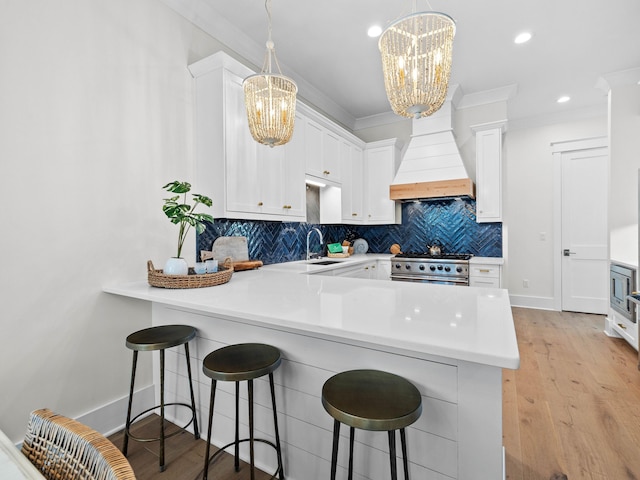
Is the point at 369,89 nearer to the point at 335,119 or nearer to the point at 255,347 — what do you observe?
the point at 335,119

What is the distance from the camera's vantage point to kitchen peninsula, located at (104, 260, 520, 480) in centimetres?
106

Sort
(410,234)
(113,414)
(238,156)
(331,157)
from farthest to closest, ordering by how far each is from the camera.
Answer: (410,234)
(331,157)
(238,156)
(113,414)

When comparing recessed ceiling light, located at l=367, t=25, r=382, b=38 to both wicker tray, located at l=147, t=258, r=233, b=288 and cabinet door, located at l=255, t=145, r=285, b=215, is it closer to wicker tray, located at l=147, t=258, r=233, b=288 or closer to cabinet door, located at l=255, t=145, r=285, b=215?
cabinet door, located at l=255, t=145, r=285, b=215

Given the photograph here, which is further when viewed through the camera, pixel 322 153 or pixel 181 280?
pixel 322 153

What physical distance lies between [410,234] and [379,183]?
883mm

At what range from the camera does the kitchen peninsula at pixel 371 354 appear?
41.7 inches

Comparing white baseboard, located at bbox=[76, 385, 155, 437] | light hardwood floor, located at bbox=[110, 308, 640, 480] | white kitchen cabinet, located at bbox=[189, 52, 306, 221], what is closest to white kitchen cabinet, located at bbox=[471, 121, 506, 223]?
light hardwood floor, located at bbox=[110, 308, 640, 480]

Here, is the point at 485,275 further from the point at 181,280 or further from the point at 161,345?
the point at 161,345

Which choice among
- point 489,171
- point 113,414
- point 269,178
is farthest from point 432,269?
point 113,414

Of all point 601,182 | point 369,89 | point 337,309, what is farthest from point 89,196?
point 601,182

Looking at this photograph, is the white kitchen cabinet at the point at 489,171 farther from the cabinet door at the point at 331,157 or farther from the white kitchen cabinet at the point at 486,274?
the cabinet door at the point at 331,157

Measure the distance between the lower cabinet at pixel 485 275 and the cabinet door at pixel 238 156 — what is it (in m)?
2.59

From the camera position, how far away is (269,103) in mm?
1899

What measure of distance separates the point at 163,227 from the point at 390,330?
6.03ft
